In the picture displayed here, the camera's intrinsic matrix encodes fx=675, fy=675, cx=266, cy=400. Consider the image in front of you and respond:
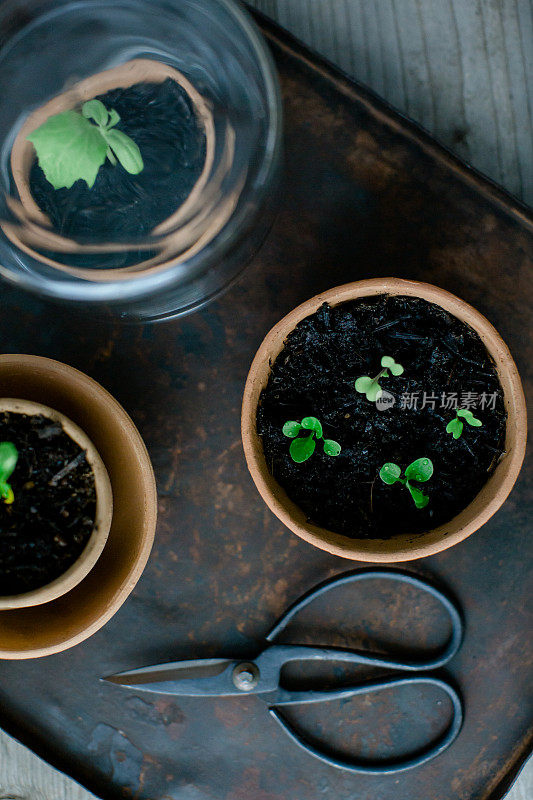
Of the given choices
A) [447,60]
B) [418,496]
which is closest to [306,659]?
[418,496]

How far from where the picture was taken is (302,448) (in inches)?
29.7

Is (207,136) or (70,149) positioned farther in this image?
(207,136)

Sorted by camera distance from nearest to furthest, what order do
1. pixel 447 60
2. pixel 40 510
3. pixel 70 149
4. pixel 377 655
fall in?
pixel 70 149, pixel 40 510, pixel 377 655, pixel 447 60

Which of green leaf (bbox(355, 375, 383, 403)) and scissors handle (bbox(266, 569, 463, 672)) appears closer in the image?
green leaf (bbox(355, 375, 383, 403))

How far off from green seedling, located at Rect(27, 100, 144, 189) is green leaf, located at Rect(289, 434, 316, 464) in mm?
349

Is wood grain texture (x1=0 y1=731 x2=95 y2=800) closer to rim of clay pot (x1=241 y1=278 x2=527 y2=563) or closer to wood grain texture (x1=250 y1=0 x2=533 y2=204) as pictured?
rim of clay pot (x1=241 y1=278 x2=527 y2=563)

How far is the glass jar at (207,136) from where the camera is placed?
30.8 inches

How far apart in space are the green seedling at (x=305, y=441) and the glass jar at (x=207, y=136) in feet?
0.75

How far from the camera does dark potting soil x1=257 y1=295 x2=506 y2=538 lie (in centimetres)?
77

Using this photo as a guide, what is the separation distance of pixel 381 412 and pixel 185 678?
1.41ft

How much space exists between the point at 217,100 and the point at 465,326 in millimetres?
412

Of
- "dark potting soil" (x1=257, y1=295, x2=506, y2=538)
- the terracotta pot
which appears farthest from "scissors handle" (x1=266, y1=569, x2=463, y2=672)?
the terracotta pot

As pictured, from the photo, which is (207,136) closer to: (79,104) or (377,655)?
(79,104)

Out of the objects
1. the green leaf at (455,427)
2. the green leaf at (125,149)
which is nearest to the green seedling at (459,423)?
the green leaf at (455,427)
